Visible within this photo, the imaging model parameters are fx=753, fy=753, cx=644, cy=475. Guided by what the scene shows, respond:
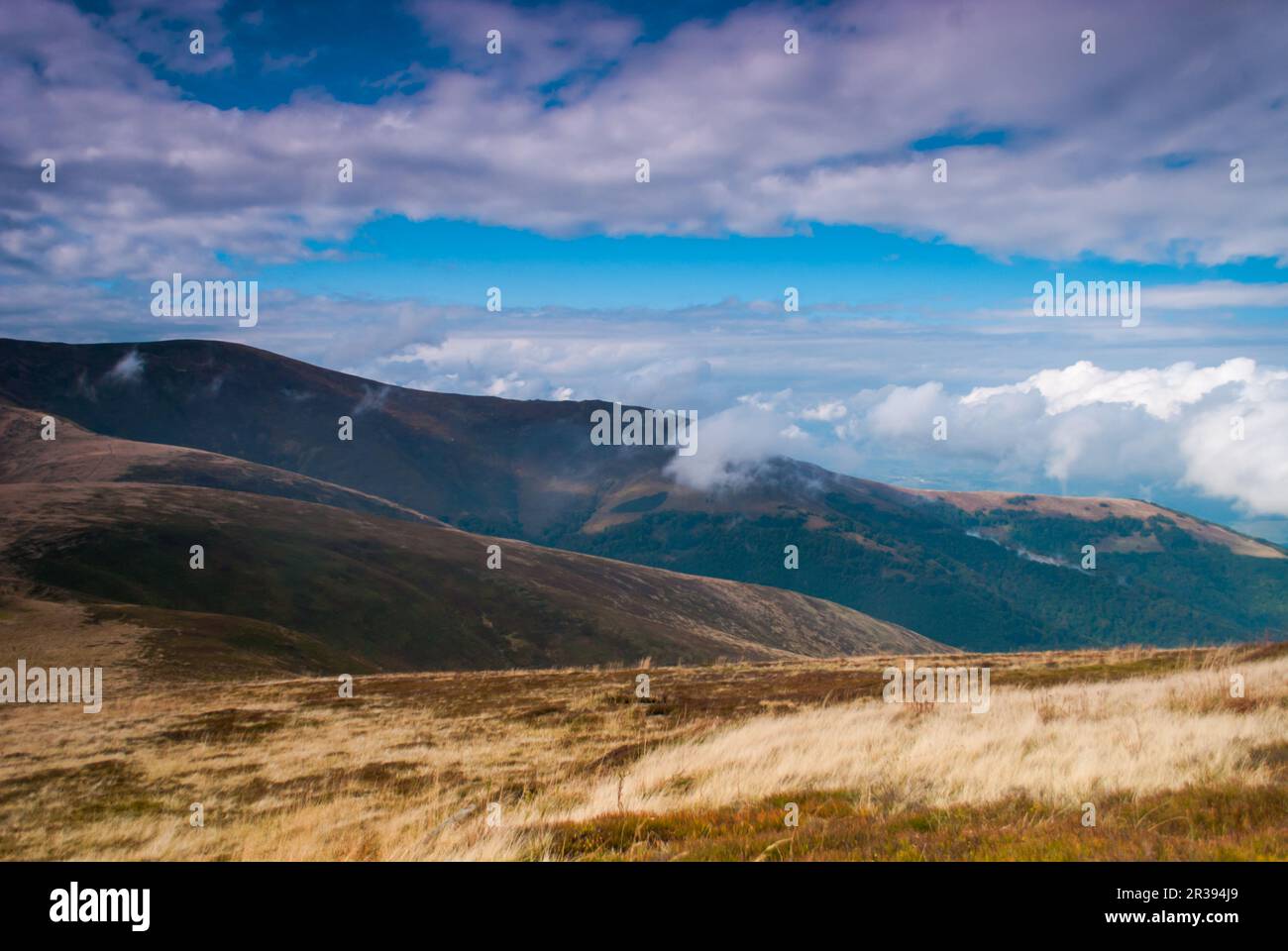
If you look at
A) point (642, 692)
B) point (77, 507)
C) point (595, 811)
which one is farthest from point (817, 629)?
point (595, 811)

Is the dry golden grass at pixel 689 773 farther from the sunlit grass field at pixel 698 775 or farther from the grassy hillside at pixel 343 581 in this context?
the grassy hillside at pixel 343 581

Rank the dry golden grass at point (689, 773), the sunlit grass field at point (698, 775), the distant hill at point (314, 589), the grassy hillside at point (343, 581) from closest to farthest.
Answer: the sunlit grass field at point (698, 775), the dry golden grass at point (689, 773), the distant hill at point (314, 589), the grassy hillside at point (343, 581)

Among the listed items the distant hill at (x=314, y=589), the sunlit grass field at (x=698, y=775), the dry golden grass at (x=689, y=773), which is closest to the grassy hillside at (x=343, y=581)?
the distant hill at (x=314, y=589)

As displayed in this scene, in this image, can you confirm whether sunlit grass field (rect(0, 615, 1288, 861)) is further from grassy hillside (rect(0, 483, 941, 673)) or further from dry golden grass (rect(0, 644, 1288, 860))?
grassy hillside (rect(0, 483, 941, 673))

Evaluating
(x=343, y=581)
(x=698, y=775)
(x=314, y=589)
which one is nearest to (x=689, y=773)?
(x=698, y=775)

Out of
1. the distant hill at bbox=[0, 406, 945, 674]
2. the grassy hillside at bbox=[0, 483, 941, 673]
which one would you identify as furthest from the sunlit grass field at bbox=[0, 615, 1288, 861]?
the grassy hillside at bbox=[0, 483, 941, 673]

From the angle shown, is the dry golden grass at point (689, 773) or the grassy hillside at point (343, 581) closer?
the dry golden grass at point (689, 773)

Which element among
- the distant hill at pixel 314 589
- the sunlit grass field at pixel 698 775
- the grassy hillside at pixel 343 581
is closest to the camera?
the sunlit grass field at pixel 698 775

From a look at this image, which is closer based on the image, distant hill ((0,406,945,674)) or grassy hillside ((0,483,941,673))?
distant hill ((0,406,945,674))

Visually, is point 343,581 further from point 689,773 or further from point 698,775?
point 698,775
